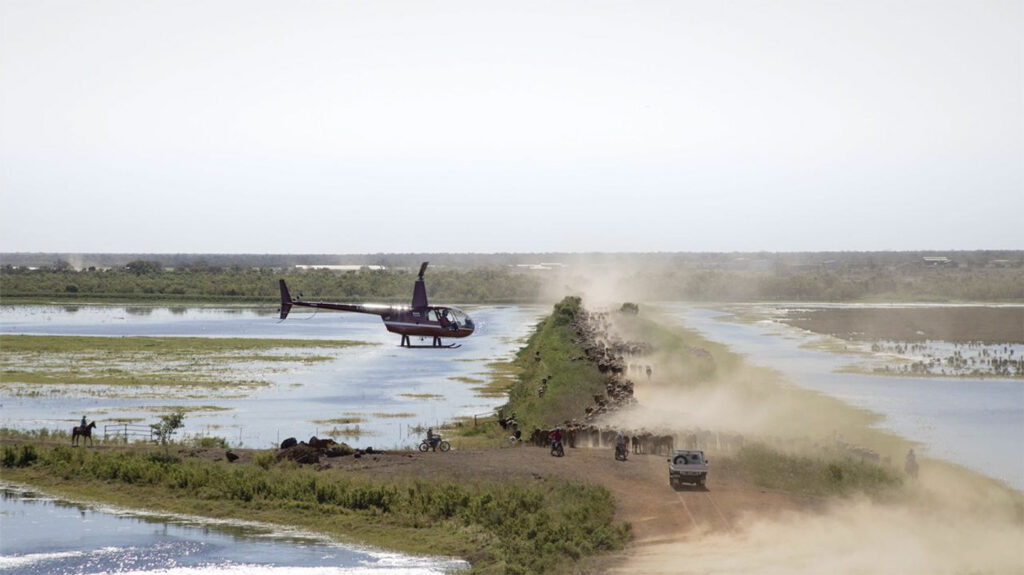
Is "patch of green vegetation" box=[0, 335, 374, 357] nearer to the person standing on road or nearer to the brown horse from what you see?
the brown horse

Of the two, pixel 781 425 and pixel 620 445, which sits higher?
pixel 620 445

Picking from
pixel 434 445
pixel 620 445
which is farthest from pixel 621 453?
pixel 434 445

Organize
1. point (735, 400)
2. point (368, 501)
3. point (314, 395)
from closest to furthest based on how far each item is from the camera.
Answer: point (368, 501), point (735, 400), point (314, 395)

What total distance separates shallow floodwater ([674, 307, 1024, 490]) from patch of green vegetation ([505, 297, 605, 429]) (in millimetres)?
15477

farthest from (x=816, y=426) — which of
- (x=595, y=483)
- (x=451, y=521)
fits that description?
(x=451, y=521)

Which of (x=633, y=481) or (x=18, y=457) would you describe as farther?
(x=18, y=457)

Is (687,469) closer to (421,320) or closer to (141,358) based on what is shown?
(421,320)

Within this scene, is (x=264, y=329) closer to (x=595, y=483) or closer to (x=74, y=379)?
(x=74, y=379)

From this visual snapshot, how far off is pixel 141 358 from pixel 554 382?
140ft

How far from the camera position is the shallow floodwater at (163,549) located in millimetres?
34000

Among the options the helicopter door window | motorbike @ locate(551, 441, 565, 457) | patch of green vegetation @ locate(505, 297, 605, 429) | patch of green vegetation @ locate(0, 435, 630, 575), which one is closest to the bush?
patch of green vegetation @ locate(0, 435, 630, 575)

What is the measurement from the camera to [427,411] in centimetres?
6619

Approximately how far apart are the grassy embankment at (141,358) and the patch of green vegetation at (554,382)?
19809 mm

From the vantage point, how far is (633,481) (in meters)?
41.3
